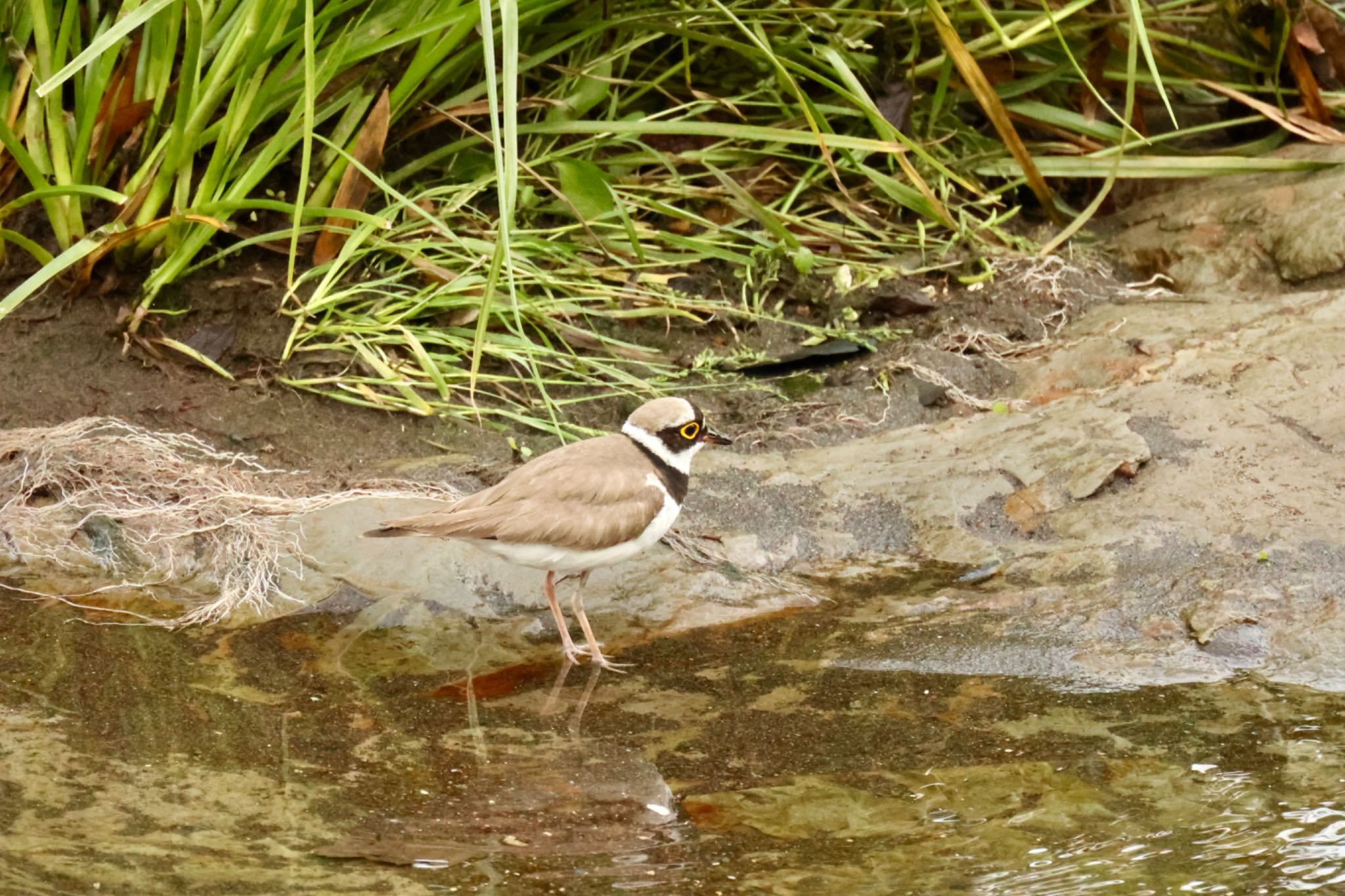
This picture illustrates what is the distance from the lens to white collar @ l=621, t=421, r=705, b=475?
192 inches

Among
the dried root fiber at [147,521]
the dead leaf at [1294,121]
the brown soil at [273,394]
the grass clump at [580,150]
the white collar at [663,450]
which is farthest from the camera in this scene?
the dead leaf at [1294,121]

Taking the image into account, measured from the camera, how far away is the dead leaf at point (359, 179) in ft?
19.6

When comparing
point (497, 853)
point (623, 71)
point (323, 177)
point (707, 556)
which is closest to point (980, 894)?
point (497, 853)

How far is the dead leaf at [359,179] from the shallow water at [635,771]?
2160 millimetres

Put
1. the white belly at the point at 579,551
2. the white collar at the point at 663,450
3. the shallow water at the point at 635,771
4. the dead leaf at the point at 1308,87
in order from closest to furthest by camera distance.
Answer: the shallow water at the point at 635,771 → the white belly at the point at 579,551 → the white collar at the point at 663,450 → the dead leaf at the point at 1308,87

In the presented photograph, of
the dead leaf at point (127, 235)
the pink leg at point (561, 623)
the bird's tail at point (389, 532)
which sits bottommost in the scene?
the pink leg at point (561, 623)

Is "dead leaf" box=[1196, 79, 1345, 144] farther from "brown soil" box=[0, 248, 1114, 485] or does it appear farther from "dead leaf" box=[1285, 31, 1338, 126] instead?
"brown soil" box=[0, 248, 1114, 485]

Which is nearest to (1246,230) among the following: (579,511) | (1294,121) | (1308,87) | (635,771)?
(1294,121)

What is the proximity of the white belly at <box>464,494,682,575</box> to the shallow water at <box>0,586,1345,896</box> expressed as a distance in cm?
31

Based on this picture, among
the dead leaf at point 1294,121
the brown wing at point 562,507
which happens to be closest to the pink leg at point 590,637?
the brown wing at point 562,507

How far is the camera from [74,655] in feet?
13.7

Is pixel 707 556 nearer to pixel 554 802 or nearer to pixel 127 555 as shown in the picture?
pixel 554 802

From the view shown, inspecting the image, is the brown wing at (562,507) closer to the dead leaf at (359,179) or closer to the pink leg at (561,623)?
the pink leg at (561,623)

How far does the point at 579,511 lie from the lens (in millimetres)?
4516
